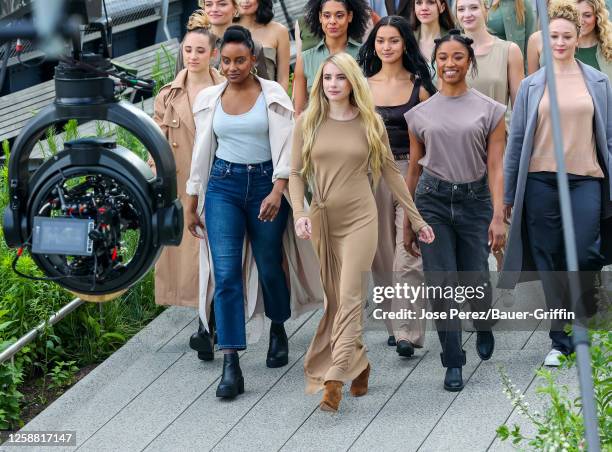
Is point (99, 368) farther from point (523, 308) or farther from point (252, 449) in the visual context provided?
point (523, 308)

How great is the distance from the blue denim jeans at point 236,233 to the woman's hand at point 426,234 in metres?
0.76

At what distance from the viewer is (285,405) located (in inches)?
301

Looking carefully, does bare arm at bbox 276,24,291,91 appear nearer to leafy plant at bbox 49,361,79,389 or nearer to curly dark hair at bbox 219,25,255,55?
curly dark hair at bbox 219,25,255,55

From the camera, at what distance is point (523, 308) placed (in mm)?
8820

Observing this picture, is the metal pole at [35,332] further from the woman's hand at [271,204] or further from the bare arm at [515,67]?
the bare arm at [515,67]

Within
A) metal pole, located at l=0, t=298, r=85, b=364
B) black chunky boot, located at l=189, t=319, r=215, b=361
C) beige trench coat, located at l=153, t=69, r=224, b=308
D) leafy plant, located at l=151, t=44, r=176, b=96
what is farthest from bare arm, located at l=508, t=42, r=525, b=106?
leafy plant, located at l=151, t=44, r=176, b=96

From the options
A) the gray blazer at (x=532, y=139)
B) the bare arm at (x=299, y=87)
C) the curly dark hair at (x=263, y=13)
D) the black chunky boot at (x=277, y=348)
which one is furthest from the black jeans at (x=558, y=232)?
the curly dark hair at (x=263, y=13)

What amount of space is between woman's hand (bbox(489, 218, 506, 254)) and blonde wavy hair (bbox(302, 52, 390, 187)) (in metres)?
0.72

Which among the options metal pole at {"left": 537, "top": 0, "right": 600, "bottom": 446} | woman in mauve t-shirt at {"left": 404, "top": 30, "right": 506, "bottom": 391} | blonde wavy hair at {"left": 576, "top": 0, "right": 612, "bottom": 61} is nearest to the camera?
metal pole at {"left": 537, "top": 0, "right": 600, "bottom": 446}

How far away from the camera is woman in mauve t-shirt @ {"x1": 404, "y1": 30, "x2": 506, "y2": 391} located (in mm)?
7559

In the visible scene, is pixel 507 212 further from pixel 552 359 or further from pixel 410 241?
pixel 552 359

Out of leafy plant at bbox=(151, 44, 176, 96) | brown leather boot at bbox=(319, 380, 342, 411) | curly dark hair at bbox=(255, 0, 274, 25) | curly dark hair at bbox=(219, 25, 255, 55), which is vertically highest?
curly dark hair at bbox=(219, 25, 255, 55)

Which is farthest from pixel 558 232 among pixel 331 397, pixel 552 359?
pixel 331 397

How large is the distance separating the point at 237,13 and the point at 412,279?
2.27 metres
